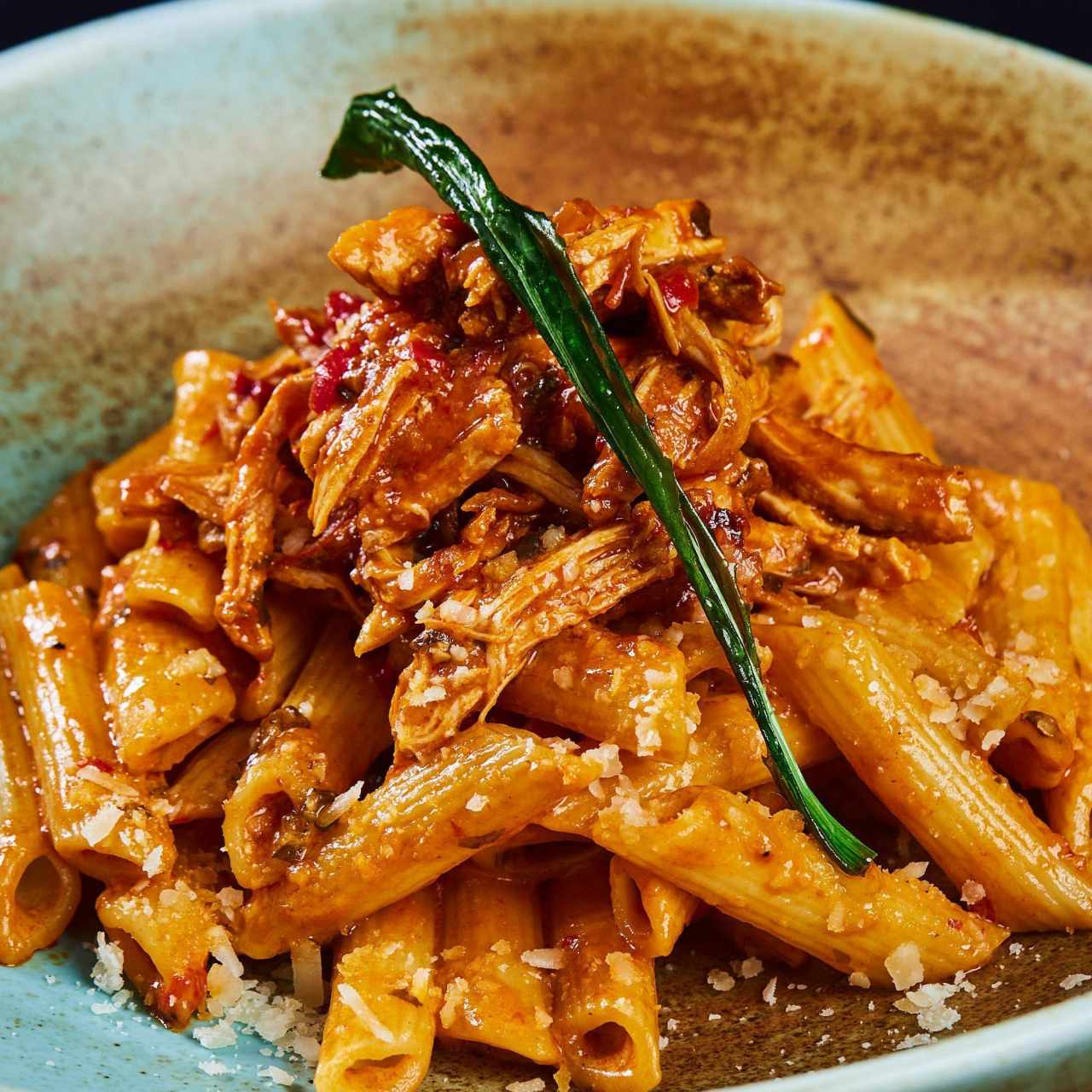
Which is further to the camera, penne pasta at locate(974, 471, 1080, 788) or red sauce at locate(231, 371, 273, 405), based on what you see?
red sauce at locate(231, 371, 273, 405)

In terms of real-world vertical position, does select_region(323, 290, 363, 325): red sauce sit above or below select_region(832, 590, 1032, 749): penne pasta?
above

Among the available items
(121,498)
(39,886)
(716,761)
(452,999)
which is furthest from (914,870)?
(121,498)

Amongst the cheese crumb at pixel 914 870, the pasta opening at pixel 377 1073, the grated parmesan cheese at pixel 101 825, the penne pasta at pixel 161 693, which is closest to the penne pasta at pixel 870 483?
the cheese crumb at pixel 914 870

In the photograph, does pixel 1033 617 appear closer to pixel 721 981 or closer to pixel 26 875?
pixel 721 981

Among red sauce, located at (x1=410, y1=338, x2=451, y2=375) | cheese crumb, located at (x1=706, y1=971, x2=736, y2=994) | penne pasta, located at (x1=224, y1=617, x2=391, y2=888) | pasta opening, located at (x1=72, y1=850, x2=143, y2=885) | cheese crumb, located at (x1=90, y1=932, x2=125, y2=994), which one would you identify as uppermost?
red sauce, located at (x1=410, y1=338, x2=451, y2=375)

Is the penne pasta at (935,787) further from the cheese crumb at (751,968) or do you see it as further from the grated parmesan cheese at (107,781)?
the grated parmesan cheese at (107,781)

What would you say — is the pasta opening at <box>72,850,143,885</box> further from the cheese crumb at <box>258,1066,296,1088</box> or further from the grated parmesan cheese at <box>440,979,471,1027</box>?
the grated parmesan cheese at <box>440,979,471,1027</box>

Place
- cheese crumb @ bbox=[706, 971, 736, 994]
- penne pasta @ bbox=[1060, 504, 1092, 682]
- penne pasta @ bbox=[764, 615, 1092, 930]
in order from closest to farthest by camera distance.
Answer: penne pasta @ bbox=[764, 615, 1092, 930] < cheese crumb @ bbox=[706, 971, 736, 994] < penne pasta @ bbox=[1060, 504, 1092, 682]

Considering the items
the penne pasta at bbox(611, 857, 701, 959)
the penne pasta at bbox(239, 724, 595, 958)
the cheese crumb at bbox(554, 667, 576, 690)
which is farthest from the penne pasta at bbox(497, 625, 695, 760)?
the penne pasta at bbox(611, 857, 701, 959)
